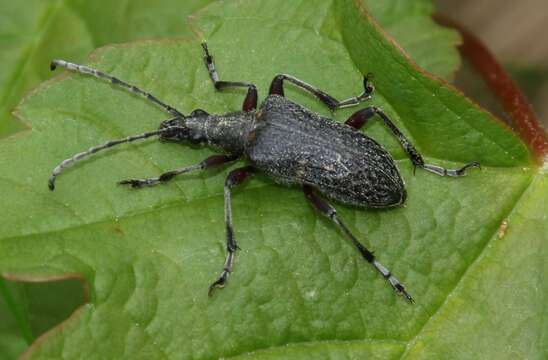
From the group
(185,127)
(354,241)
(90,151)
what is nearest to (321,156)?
(354,241)

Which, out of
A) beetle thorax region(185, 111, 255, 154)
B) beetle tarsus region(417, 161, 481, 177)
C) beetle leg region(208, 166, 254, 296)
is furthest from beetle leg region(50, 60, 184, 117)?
beetle tarsus region(417, 161, 481, 177)

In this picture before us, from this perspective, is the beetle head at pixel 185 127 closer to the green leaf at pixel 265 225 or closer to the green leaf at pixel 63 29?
the green leaf at pixel 265 225

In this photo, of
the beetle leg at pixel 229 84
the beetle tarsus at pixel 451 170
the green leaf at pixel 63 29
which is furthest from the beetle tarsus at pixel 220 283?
the green leaf at pixel 63 29

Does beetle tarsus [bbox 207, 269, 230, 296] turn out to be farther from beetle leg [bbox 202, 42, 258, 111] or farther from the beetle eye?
beetle leg [bbox 202, 42, 258, 111]

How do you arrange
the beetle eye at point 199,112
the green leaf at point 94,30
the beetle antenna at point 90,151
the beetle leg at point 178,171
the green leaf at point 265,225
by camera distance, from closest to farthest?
the green leaf at point 265,225 → the beetle antenna at point 90,151 → the beetle leg at point 178,171 → the beetle eye at point 199,112 → the green leaf at point 94,30

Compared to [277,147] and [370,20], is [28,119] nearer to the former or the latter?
[277,147]

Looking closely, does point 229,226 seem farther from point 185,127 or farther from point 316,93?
point 316,93

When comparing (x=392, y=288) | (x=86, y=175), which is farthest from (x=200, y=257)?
(x=392, y=288)
